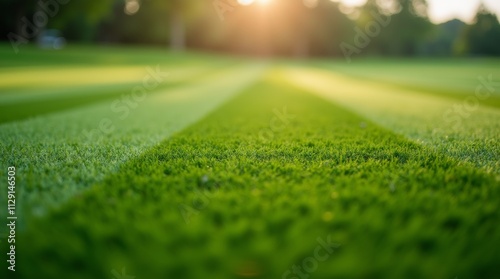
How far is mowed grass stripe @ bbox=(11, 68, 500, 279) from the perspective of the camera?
158 cm

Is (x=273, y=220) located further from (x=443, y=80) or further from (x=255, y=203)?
(x=443, y=80)

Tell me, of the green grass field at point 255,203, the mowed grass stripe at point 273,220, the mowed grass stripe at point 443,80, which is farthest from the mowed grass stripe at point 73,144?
the mowed grass stripe at point 443,80

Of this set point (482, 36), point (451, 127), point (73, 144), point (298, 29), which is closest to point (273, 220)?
point (73, 144)

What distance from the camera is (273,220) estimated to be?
76.9 inches

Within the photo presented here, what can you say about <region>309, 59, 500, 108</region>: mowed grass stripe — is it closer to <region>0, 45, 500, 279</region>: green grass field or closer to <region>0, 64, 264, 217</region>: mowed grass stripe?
<region>0, 45, 500, 279</region>: green grass field

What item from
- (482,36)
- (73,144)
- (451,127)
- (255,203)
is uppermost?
(482,36)

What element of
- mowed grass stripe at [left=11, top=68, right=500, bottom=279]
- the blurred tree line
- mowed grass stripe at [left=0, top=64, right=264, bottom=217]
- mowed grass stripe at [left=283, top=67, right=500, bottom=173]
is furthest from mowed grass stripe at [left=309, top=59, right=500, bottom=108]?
the blurred tree line

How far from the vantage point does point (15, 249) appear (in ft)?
5.77

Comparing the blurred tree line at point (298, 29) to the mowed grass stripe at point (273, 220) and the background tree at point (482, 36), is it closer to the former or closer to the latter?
the background tree at point (482, 36)

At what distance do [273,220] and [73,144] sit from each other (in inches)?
125

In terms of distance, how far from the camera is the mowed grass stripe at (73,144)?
258 cm

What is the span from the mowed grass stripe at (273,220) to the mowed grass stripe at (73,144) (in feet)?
0.99

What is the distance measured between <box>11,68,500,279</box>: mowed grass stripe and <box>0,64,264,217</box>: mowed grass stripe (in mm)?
301

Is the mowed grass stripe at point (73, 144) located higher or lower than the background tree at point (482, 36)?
lower
